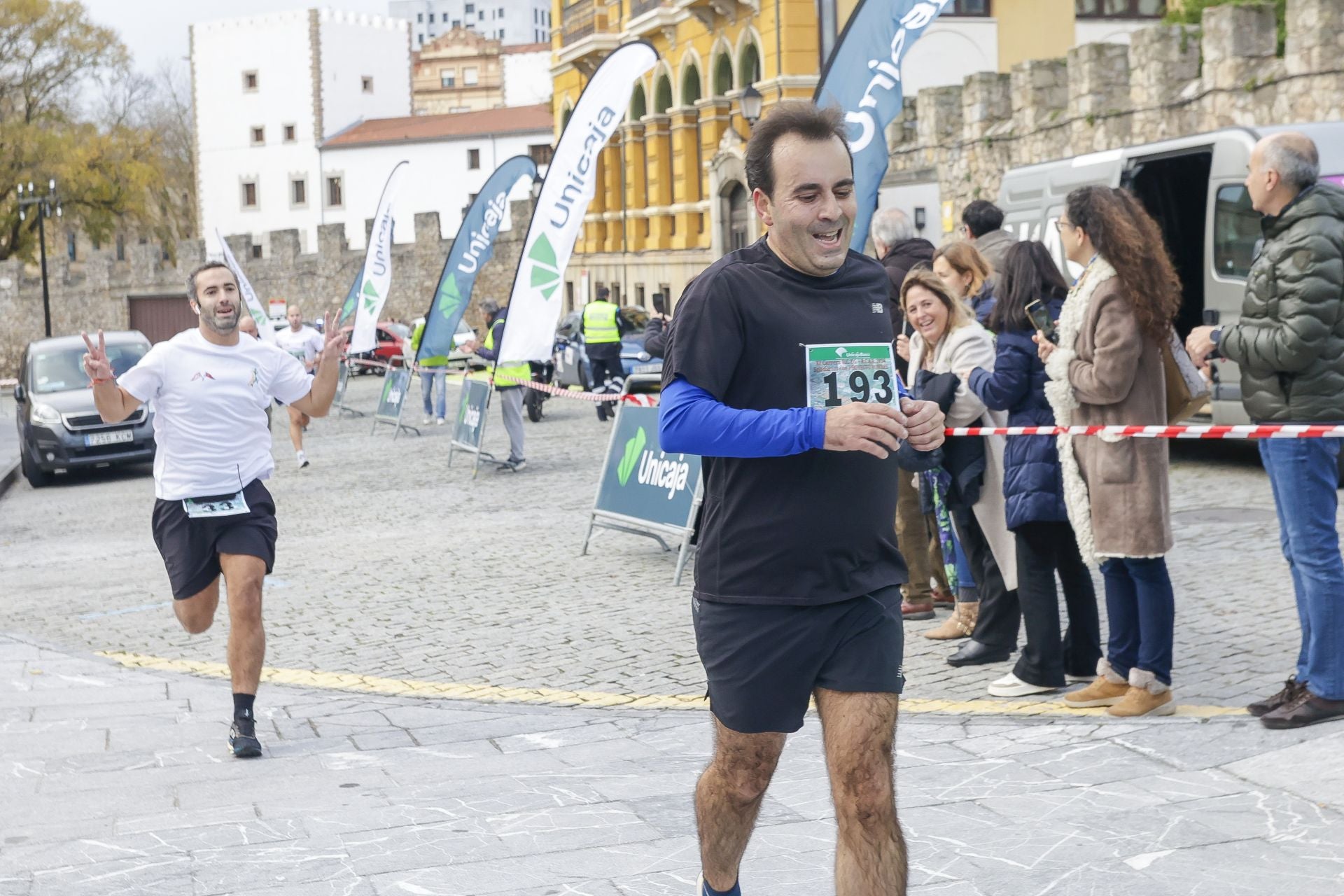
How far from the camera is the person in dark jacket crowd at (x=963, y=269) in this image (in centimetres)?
750

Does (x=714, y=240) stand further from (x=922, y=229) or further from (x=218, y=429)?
(x=218, y=429)

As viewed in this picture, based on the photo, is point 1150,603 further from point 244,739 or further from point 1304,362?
point 244,739

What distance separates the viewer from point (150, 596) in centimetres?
1042

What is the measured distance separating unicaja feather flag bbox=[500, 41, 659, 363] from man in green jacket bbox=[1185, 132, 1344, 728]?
736cm

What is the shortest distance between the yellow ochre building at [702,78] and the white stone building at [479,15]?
122983 millimetres

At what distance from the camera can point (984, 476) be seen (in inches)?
277

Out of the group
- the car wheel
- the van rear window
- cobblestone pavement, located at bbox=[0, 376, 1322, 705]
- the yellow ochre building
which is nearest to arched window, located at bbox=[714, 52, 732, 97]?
the yellow ochre building

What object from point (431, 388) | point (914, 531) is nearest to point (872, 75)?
point (914, 531)

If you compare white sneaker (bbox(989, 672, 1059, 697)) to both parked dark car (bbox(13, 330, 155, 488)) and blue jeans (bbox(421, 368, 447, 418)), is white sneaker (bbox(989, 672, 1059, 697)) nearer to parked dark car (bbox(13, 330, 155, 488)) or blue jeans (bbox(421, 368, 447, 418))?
parked dark car (bbox(13, 330, 155, 488))

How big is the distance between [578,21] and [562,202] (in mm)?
34171

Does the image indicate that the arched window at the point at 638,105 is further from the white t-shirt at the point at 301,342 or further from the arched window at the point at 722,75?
the white t-shirt at the point at 301,342

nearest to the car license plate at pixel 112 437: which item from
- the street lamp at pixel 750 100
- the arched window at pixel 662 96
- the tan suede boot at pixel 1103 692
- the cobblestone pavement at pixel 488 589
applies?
the cobblestone pavement at pixel 488 589

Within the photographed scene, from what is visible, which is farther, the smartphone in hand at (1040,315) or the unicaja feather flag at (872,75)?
the unicaja feather flag at (872,75)

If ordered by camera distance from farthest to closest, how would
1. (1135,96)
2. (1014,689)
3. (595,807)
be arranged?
(1135,96) → (1014,689) → (595,807)
